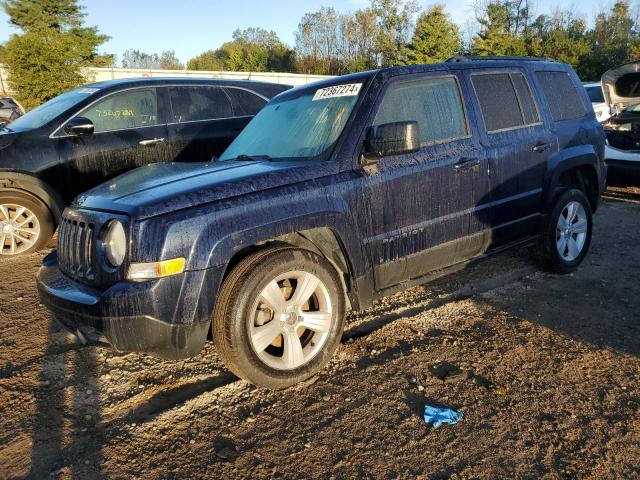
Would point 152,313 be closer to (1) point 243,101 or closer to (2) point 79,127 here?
(2) point 79,127

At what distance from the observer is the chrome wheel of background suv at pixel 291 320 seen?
286 cm

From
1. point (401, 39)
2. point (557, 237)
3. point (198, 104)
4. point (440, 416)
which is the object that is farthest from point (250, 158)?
point (401, 39)

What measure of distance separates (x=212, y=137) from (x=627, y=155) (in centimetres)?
614

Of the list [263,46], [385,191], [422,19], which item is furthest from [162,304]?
[263,46]

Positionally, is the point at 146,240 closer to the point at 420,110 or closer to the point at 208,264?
the point at 208,264

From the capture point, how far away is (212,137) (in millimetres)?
6324

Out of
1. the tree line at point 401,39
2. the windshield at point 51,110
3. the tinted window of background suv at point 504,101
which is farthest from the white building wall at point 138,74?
the tinted window of background suv at point 504,101

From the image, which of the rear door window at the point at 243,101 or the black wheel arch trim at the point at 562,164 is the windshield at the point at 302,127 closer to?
the black wheel arch trim at the point at 562,164

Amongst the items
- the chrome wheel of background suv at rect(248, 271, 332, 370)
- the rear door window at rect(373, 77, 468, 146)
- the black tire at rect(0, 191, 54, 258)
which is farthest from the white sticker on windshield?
the black tire at rect(0, 191, 54, 258)

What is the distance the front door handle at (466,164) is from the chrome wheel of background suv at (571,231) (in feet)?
4.31

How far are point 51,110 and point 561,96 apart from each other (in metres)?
5.51

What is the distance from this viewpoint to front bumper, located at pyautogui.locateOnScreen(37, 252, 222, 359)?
252cm

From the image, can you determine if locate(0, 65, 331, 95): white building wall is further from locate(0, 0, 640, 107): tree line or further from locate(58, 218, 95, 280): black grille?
locate(58, 218, 95, 280): black grille

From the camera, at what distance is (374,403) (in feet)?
9.20
